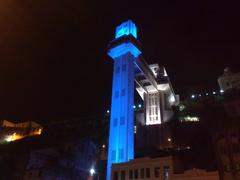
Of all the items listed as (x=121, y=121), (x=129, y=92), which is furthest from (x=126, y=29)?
(x=121, y=121)

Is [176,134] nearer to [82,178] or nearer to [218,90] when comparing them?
[82,178]

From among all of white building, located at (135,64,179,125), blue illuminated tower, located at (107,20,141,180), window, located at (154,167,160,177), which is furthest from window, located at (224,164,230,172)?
white building, located at (135,64,179,125)

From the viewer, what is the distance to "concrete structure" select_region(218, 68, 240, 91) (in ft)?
296

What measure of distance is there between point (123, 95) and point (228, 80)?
145 feet

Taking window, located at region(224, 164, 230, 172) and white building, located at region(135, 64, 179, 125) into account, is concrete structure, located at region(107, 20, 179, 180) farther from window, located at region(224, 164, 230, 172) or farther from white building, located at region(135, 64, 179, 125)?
window, located at region(224, 164, 230, 172)

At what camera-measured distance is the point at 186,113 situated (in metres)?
77.5

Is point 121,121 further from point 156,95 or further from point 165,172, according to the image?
point 156,95

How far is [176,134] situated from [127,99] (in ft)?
50.4

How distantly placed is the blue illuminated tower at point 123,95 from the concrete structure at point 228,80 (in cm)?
3516

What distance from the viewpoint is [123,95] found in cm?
6731

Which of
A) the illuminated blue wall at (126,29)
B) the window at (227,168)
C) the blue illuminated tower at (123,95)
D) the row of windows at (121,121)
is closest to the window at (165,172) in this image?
the window at (227,168)

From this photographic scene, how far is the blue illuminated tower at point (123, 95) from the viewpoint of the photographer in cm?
6010

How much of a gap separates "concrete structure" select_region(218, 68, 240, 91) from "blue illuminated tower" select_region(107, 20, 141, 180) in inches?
1384

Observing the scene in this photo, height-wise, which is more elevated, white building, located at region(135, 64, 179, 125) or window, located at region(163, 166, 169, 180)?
white building, located at region(135, 64, 179, 125)
